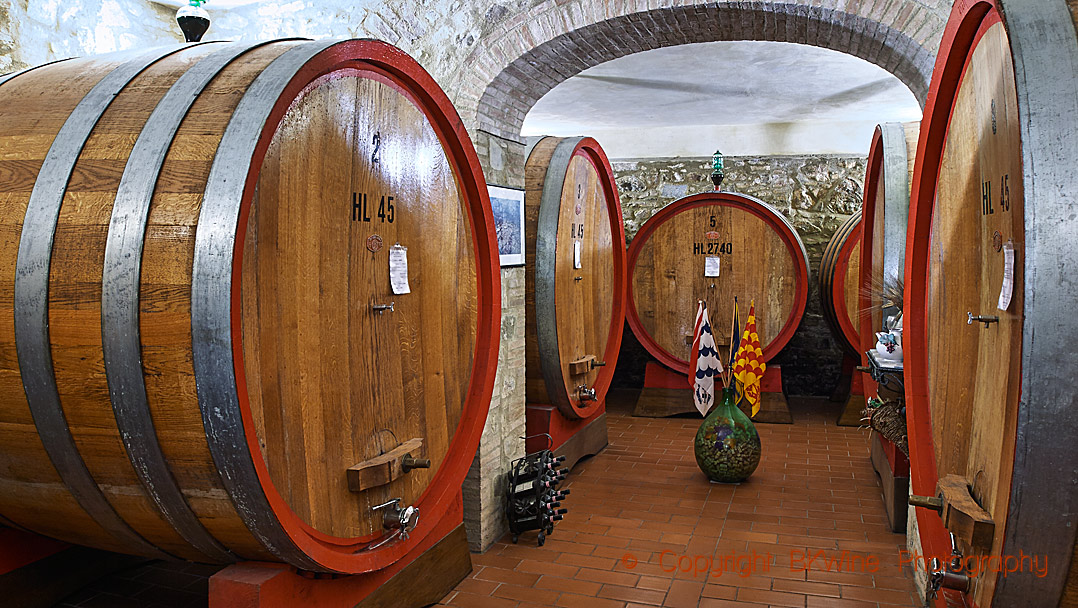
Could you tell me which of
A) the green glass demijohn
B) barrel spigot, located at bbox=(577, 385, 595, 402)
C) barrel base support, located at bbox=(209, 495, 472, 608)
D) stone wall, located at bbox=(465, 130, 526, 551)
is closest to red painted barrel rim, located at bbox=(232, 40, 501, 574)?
barrel base support, located at bbox=(209, 495, 472, 608)

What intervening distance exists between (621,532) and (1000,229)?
2.61 metres

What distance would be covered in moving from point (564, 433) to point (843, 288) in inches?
104

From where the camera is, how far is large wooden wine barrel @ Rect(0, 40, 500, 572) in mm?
1685

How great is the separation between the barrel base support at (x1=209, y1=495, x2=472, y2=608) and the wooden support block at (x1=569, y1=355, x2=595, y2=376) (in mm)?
1582

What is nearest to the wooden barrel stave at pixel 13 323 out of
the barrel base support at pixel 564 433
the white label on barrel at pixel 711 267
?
the barrel base support at pixel 564 433

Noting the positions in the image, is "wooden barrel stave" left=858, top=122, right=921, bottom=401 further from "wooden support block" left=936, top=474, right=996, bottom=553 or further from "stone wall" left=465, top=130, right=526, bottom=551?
"wooden support block" left=936, top=474, right=996, bottom=553

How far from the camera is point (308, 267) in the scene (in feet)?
6.66

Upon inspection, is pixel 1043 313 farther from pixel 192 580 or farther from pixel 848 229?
pixel 848 229

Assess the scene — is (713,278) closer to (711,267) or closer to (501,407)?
(711,267)

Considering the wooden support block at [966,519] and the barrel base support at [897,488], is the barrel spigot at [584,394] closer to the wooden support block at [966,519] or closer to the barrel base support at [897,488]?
the barrel base support at [897,488]

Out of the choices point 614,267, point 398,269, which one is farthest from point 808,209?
point 398,269

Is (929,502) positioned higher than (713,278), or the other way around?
(713,278)

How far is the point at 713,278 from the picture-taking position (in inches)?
255

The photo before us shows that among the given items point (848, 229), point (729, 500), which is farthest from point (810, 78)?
point (729, 500)
